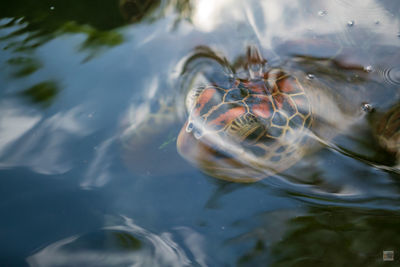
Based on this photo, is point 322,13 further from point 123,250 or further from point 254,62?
point 123,250

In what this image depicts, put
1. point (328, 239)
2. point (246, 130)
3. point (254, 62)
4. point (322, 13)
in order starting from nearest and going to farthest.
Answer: point (328, 239) < point (246, 130) < point (254, 62) < point (322, 13)

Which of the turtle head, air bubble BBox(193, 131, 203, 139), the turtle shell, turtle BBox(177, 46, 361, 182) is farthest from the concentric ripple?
air bubble BBox(193, 131, 203, 139)

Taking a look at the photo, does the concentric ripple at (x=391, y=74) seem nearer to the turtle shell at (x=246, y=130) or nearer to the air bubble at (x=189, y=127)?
the turtle shell at (x=246, y=130)

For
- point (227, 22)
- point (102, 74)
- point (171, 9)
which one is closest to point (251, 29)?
point (227, 22)

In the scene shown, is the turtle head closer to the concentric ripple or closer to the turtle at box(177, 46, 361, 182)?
the turtle at box(177, 46, 361, 182)

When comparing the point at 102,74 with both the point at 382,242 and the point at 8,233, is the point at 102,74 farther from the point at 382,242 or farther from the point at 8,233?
the point at 382,242

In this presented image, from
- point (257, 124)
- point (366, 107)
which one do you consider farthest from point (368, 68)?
point (257, 124)
